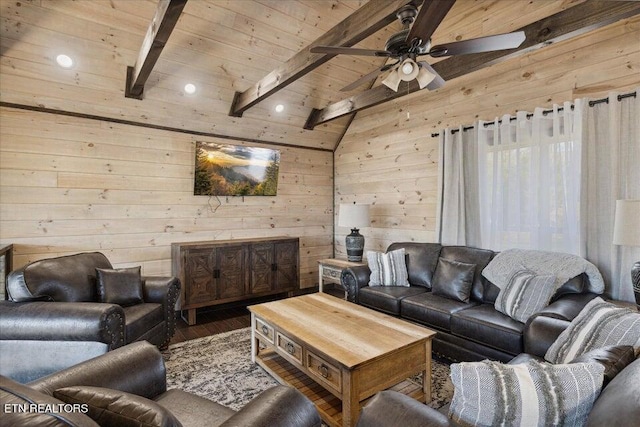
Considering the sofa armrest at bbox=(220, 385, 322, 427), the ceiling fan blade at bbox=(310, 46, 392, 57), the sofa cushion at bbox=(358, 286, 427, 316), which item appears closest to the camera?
the sofa armrest at bbox=(220, 385, 322, 427)

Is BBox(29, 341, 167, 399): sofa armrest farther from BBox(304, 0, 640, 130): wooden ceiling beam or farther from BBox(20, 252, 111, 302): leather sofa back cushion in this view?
BBox(304, 0, 640, 130): wooden ceiling beam

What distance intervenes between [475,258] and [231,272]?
2.81 metres

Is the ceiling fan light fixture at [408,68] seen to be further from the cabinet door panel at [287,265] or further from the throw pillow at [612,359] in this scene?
the cabinet door panel at [287,265]

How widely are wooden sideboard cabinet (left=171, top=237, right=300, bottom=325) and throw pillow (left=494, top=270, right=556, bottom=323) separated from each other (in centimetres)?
272

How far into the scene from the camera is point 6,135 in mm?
3180

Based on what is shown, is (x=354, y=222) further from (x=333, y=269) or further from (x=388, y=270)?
(x=388, y=270)

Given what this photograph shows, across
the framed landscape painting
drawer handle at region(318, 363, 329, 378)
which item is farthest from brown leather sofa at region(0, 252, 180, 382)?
the framed landscape painting

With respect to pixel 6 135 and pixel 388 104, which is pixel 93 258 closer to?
pixel 6 135

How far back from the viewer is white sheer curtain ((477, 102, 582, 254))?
2912 mm

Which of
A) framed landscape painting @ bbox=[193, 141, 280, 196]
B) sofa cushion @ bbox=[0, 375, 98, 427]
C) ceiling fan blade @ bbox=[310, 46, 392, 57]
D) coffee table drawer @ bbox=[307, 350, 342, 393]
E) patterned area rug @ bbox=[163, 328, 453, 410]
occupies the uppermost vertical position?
ceiling fan blade @ bbox=[310, 46, 392, 57]

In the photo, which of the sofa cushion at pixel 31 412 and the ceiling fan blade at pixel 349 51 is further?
the ceiling fan blade at pixel 349 51

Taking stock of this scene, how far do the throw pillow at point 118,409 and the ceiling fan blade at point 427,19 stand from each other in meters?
1.88

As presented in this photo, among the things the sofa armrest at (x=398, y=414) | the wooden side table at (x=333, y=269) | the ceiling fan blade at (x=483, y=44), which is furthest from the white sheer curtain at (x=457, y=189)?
the sofa armrest at (x=398, y=414)

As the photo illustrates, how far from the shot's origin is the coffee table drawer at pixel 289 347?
7.42 feet
